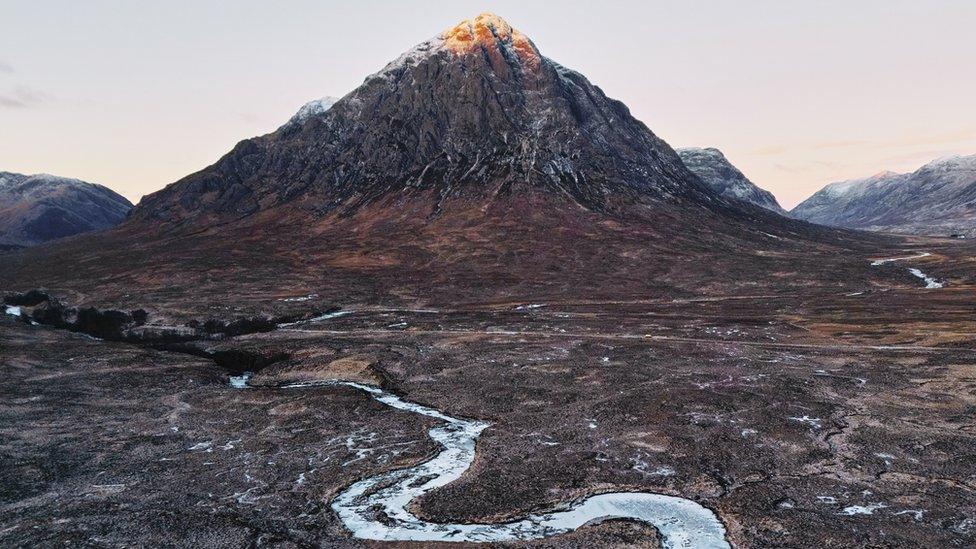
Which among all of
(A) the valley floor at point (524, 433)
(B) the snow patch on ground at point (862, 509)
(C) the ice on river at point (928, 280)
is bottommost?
(B) the snow patch on ground at point (862, 509)

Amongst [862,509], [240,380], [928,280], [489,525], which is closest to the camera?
[489,525]

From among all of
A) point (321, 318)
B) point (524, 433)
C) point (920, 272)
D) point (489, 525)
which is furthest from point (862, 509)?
point (920, 272)

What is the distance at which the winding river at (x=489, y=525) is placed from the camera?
2891 centimetres

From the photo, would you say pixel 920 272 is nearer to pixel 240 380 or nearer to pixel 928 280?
pixel 928 280

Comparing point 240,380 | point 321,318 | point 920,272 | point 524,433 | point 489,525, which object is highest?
point 920,272

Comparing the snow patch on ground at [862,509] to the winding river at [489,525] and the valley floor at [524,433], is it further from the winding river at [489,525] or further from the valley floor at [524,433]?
the winding river at [489,525]

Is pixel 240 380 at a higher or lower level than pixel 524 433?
higher

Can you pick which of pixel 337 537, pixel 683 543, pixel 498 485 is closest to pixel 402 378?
pixel 498 485

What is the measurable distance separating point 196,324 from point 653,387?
75970mm

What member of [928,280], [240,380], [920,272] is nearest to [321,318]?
[240,380]

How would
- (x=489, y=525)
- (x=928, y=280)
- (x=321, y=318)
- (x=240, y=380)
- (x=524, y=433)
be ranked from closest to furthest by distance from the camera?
(x=489, y=525) < (x=524, y=433) < (x=240, y=380) < (x=321, y=318) < (x=928, y=280)

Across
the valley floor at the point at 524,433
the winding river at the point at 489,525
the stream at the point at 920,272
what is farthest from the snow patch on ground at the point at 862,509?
the stream at the point at 920,272

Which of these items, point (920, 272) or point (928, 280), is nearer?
point (928, 280)

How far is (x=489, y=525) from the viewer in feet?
98.8
